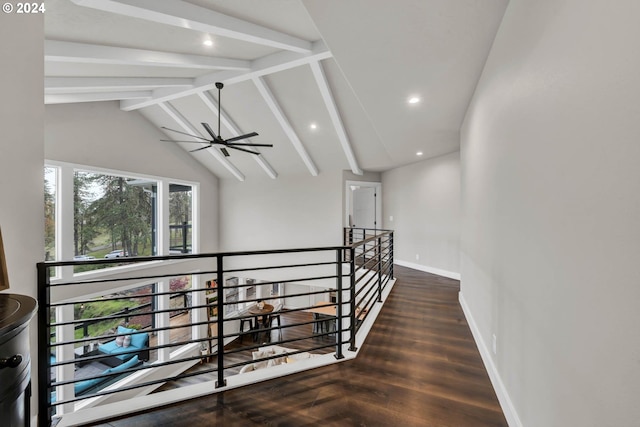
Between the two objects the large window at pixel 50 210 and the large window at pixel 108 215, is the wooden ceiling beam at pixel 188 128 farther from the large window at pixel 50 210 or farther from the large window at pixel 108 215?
the large window at pixel 50 210

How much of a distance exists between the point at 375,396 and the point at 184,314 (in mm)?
6408

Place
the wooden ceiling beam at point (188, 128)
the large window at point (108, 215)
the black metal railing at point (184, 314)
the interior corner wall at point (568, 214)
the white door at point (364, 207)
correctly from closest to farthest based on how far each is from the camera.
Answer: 1. the interior corner wall at point (568, 214)
2. the black metal railing at point (184, 314)
3. the large window at point (108, 215)
4. the wooden ceiling beam at point (188, 128)
5. the white door at point (364, 207)

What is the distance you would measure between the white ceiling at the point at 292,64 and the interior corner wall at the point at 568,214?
57 cm

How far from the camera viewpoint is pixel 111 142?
17.7 feet

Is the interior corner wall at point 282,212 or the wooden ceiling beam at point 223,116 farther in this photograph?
the interior corner wall at point 282,212

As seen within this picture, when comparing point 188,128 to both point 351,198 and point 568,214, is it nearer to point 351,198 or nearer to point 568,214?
point 351,198

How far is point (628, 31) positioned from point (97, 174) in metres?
6.88

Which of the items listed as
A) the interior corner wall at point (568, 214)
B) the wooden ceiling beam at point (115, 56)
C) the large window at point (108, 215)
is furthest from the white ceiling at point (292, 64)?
the large window at point (108, 215)

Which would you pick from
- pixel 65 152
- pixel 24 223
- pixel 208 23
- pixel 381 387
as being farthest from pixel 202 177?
pixel 381 387

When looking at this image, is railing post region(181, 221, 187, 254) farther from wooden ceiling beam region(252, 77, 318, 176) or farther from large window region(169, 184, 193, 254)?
wooden ceiling beam region(252, 77, 318, 176)

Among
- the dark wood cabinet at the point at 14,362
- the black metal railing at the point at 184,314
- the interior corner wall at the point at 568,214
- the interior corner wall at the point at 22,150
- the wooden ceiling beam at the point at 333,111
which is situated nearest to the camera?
the interior corner wall at the point at 568,214

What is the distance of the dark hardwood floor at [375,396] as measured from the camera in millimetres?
1635

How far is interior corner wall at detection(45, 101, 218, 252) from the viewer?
14.9ft

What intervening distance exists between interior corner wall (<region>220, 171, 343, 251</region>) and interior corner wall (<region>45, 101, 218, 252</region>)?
123cm
